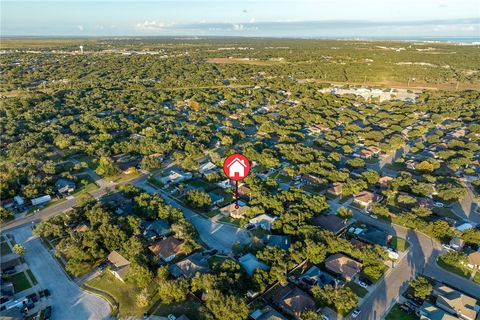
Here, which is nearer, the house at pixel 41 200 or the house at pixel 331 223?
the house at pixel 331 223

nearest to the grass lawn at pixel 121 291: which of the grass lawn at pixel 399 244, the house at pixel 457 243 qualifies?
the grass lawn at pixel 399 244

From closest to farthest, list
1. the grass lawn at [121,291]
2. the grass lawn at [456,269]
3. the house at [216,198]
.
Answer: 1. the grass lawn at [121,291]
2. the grass lawn at [456,269]
3. the house at [216,198]

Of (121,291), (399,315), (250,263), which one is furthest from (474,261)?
(121,291)

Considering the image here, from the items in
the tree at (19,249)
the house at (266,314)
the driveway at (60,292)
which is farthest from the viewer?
the tree at (19,249)

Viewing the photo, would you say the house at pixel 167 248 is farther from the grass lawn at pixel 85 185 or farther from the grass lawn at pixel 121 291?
the grass lawn at pixel 85 185

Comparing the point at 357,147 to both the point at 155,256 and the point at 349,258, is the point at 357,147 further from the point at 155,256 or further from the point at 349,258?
the point at 155,256

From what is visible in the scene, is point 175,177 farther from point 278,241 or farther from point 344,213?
point 344,213

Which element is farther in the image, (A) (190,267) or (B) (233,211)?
(B) (233,211)
